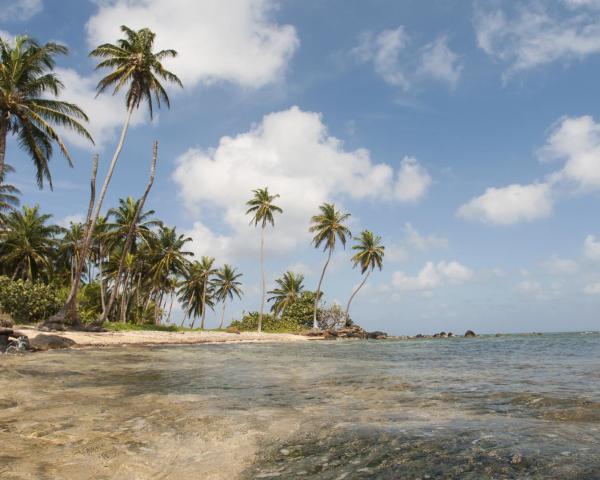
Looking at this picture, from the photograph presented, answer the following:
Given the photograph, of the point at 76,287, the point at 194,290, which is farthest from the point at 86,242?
the point at 194,290

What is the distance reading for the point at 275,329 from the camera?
172 feet

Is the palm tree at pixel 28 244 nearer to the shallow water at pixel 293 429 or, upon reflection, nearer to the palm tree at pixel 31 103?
the palm tree at pixel 31 103

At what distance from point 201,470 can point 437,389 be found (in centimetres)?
574

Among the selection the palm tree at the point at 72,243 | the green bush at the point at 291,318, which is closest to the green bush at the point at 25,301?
the palm tree at the point at 72,243

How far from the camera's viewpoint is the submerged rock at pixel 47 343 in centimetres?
1556

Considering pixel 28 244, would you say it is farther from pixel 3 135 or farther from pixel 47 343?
pixel 47 343

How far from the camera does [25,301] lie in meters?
27.1

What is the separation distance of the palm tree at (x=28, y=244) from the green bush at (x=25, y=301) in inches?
422

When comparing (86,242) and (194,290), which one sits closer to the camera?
(86,242)

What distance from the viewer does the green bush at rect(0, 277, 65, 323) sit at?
86.4 ft

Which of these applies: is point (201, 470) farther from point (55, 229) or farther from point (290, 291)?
point (290, 291)

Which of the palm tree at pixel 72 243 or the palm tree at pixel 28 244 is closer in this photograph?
the palm tree at pixel 28 244

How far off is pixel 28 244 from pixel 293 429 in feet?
135

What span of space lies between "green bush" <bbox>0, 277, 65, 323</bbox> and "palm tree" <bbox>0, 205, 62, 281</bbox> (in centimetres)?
1071
